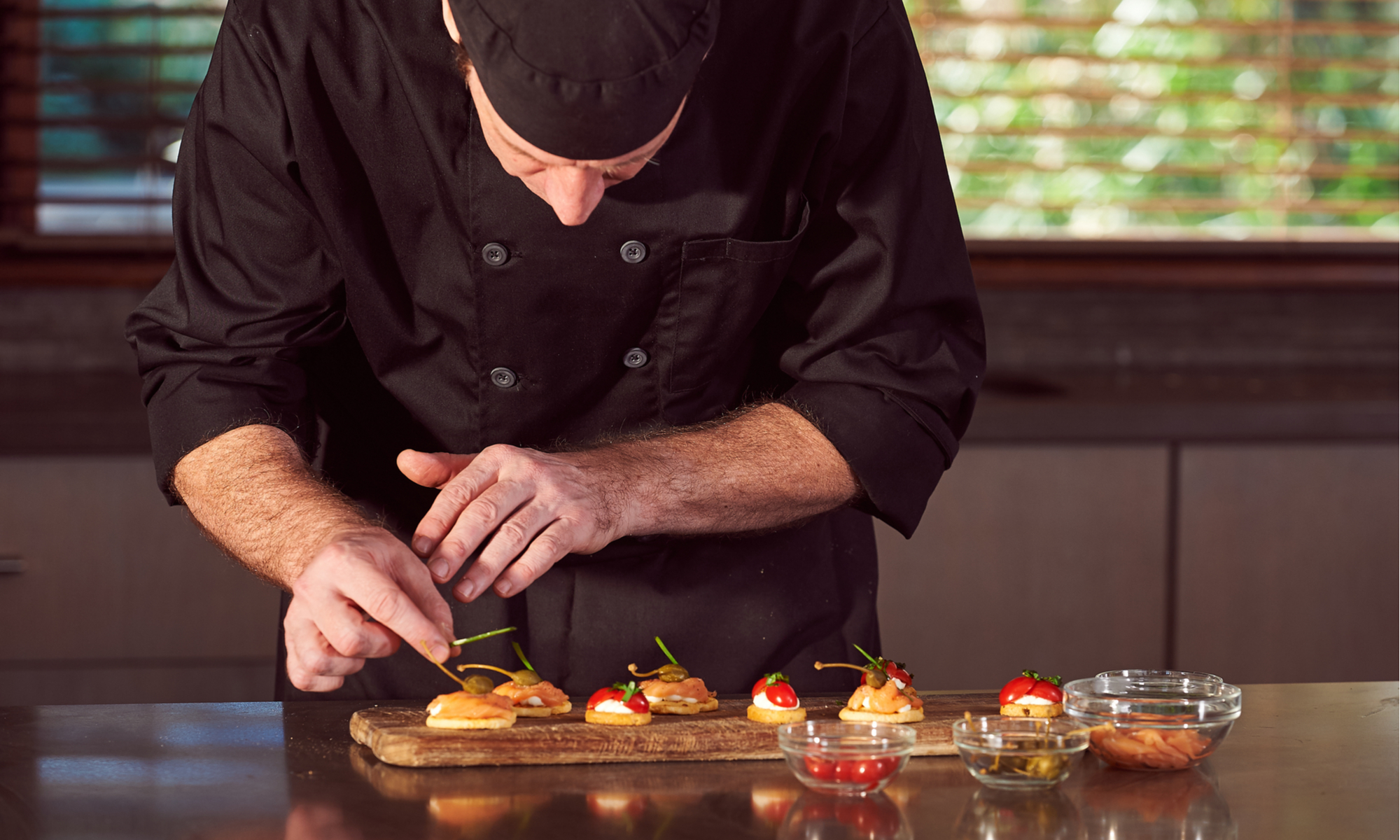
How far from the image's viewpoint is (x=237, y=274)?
52.2 inches

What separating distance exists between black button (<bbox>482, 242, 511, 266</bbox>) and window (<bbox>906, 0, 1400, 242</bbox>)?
67.9 inches

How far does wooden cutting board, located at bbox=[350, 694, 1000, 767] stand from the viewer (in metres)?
1.06

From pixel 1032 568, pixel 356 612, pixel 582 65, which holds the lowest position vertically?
pixel 1032 568

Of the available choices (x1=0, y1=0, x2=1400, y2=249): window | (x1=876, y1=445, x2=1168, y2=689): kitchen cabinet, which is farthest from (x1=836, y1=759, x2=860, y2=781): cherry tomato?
(x1=0, y1=0, x2=1400, y2=249): window

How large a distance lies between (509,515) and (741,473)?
0.26 meters

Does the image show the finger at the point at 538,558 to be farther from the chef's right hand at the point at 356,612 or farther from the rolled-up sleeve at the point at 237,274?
the rolled-up sleeve at the point at 237,274

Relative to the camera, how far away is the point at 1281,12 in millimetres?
2926

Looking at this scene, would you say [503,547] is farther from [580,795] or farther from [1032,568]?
[1032,568]

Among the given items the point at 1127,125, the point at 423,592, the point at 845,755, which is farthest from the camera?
the point at 1127,125

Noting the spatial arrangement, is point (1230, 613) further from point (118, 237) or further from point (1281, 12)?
point (118, 237)

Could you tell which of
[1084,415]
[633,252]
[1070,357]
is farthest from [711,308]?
[1070,357]

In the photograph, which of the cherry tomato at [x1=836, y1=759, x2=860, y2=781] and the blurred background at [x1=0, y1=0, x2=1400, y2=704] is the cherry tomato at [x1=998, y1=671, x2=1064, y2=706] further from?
the blurred background at [x1=0, y1=0, x2=1400, y2=704]

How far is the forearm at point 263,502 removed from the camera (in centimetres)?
118

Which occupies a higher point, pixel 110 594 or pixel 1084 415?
pixel 1084 415
